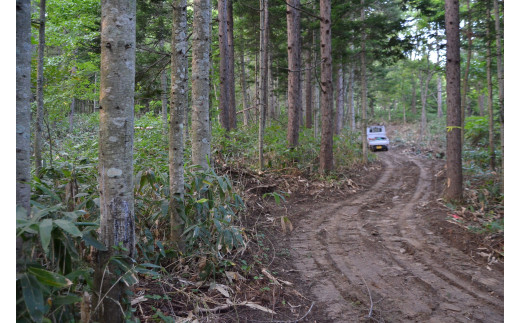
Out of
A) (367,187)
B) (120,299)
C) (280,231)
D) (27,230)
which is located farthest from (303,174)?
(27,230)

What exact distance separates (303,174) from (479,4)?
29.5ft

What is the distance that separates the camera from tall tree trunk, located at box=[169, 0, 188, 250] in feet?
14.6

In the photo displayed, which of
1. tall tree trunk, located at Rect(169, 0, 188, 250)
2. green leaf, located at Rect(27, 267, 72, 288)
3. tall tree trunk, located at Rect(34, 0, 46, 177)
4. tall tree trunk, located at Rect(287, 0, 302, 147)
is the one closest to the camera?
green leaf, located at Rect(27, 267, 72, 288)

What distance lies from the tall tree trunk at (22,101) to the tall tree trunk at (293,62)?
1100cm

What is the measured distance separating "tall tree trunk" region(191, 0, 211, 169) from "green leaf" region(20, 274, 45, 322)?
12.1ft

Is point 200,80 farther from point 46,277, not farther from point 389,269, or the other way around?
point 389,269

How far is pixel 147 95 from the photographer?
5.53 metres

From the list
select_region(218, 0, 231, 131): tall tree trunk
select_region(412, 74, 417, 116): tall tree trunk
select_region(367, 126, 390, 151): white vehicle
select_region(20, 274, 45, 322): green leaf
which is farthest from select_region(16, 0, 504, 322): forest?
select_region(412, 74, 417, 116): tall tree trunk

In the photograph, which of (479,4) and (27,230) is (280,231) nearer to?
(27,230)

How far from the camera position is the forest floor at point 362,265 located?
4.12m

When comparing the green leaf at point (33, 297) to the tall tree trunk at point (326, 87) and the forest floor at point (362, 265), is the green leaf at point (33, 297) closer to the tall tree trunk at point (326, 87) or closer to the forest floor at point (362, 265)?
the forest floor at point (362, 265)

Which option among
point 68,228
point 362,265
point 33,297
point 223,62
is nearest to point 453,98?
point 362,265

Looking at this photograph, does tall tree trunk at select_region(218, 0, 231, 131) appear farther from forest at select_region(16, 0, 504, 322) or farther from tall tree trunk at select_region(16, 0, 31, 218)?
tall tree trunk at select_region(16, 0, 31, 218)

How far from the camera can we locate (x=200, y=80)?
222 inches
